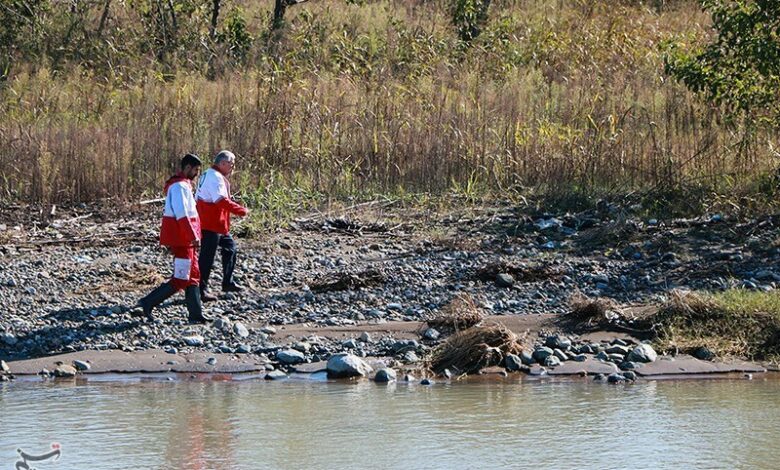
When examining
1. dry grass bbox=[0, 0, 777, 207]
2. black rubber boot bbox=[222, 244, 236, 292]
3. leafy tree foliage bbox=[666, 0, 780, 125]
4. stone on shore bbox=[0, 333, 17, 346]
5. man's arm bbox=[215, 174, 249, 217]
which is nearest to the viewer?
stone on shore bbox=[0, 333, 17, 346]

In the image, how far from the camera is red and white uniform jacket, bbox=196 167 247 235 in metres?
10.3

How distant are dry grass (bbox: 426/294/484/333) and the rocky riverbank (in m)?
0.11

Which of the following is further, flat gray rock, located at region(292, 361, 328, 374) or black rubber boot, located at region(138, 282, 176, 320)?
black rubber boot, located at region(138, 282, 176, 320)

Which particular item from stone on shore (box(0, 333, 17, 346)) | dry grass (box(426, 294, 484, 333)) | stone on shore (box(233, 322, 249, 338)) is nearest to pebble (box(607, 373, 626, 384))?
dry grass (box(426, 294, 484, 333))

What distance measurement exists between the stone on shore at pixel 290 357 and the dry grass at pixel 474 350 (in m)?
0.97

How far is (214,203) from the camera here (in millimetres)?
10336

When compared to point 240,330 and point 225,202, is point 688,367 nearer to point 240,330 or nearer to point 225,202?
point 240,330

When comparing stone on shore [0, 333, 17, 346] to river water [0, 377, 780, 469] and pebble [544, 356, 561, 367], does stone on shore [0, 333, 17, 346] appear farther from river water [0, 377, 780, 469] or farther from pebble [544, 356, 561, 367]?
pebble [544, 356, 561, 367]

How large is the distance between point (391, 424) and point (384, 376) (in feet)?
3.79

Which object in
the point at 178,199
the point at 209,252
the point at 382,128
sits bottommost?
the point at 209,252

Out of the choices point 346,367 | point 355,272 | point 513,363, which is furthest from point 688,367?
point 355,272

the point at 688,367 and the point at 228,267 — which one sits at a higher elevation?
the point at 228,267

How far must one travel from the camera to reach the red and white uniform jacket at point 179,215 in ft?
31.6

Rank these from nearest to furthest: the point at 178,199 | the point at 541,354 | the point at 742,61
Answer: the point at 541,354, the point at 178,199, the point at 742,61
